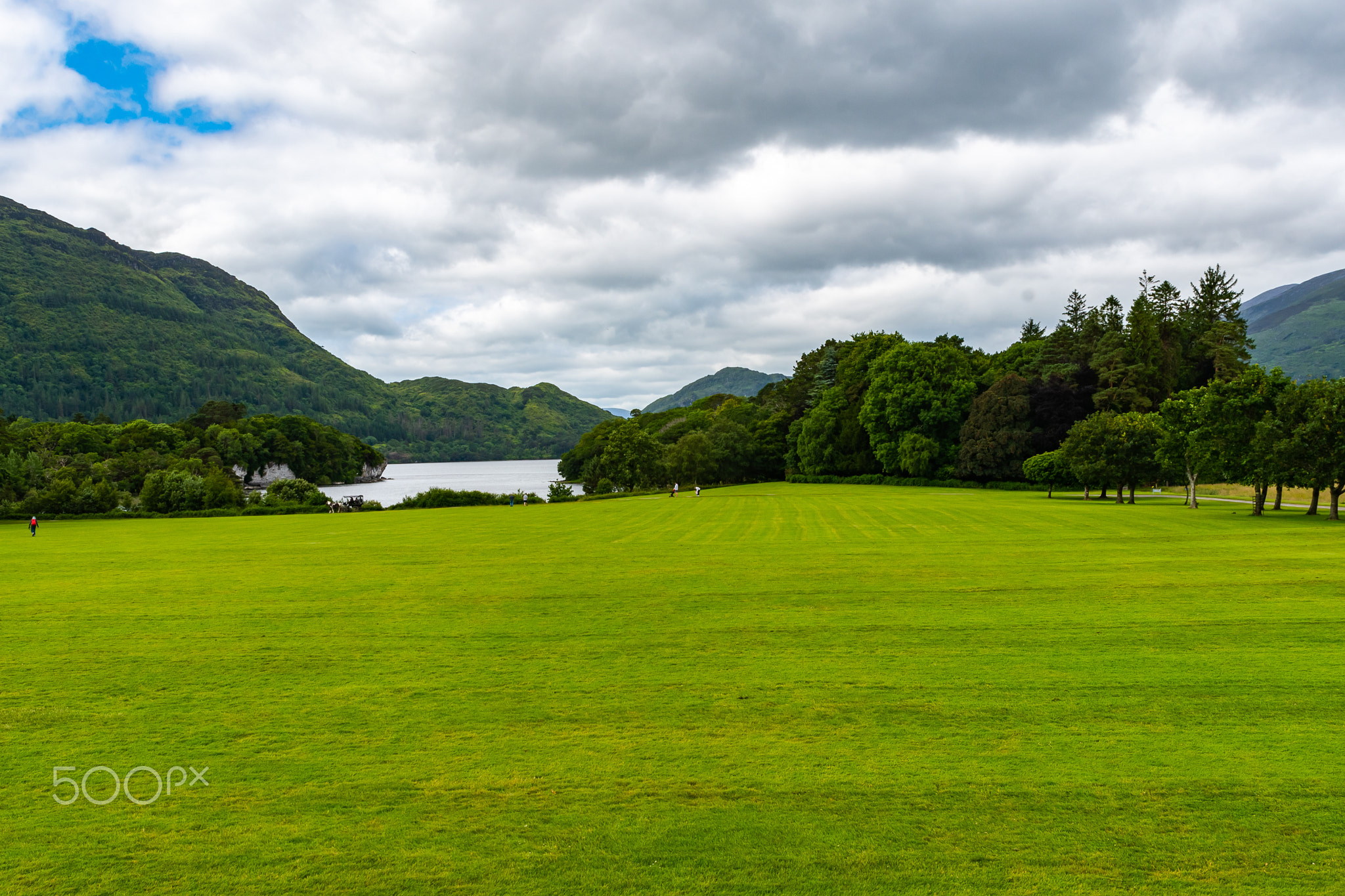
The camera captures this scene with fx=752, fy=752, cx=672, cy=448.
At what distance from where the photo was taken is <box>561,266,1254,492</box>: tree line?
218 feet

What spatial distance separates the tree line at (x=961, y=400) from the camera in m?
66.3

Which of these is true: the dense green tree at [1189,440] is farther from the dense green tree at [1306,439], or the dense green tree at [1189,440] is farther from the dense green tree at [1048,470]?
the dense green tree at [1048,470]

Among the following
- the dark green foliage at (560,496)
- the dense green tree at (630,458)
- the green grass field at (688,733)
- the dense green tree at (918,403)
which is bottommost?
the dark green foliage at (560,496)

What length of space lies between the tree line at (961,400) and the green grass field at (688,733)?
52.0 meters

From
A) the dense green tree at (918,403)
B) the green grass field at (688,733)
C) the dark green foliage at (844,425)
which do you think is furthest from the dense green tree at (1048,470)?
the green grass field at (688,733)

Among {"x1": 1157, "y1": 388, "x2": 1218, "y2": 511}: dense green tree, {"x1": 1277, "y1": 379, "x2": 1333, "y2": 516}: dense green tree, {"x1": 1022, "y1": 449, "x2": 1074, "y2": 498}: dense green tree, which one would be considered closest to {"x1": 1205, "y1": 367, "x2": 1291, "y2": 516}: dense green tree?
{"x1": 1157, "y1": 388, "x2": 1218, "y2": 511}: dense green tree

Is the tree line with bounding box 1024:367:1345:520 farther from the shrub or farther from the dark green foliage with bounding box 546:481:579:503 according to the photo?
the shrub

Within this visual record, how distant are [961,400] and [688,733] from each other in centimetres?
7282

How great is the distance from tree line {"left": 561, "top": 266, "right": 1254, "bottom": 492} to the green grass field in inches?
2045

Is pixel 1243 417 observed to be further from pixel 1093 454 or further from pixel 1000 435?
pixel 1000 435

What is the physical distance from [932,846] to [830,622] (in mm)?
7296

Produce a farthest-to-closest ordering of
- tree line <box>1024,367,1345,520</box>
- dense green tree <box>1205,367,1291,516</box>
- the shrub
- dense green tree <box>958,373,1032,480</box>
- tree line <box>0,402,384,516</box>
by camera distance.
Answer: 1. dense green tree <box>958,373,1032,480</box>
2. tree line <box>0,402,384,516</box>
3. the shrub
4. dense green tree <box>1205,367,1291,516</box>
5. tree line <box>1024,367,1345,520</box>

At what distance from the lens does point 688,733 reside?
24.5 ft

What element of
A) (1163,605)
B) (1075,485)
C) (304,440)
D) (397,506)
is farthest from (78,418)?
(1163,605)
